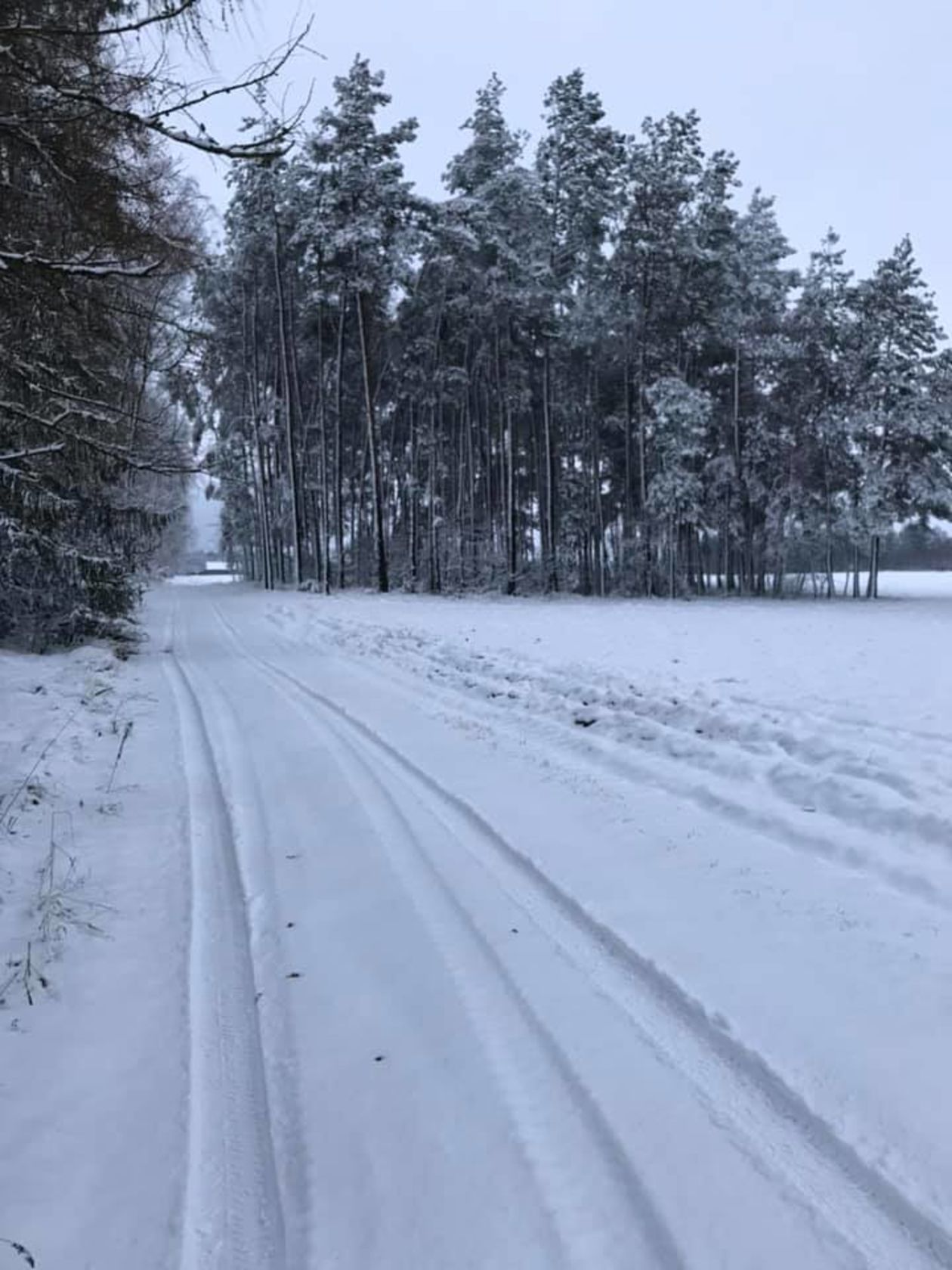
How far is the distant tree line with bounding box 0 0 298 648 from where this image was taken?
3.66 meters

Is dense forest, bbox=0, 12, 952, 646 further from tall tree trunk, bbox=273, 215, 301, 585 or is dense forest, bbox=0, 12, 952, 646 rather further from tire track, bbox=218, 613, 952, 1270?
tire track, bbox=218, 613, 952, 1270

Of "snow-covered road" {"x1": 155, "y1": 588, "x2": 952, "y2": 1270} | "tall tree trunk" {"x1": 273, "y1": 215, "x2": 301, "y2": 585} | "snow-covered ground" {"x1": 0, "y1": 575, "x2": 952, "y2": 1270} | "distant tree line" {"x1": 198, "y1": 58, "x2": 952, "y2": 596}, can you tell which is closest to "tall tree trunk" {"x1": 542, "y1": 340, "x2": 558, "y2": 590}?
"distant tree line" {"x1": 198, "y1": 58, "x2": 952, "y2": 596}

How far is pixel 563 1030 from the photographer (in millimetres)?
2801

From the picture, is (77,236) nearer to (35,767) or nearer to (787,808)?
(35,767)

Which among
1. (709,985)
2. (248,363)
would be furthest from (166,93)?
(248,363)

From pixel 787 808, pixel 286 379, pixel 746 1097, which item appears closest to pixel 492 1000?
pixel 746 1097

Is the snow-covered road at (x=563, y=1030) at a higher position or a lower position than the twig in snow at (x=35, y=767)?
lower

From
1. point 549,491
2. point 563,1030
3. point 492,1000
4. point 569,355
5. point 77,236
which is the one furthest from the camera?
point 569,355

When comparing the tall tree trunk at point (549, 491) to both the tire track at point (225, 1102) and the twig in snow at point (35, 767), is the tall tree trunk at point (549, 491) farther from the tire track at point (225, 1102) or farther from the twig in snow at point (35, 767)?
the tire track at point (225, 1102)

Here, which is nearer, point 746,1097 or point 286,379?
point 746,1097

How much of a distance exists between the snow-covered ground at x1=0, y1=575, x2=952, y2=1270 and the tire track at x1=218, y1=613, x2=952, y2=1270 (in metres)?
0.01

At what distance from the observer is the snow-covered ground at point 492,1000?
2076 mm

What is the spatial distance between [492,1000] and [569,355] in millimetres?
30736

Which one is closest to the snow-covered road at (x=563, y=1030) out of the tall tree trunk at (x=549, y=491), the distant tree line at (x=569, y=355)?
the distant tree line at (x=569, y=355)
